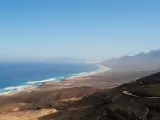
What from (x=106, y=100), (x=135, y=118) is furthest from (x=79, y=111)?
(x=135, y=118)

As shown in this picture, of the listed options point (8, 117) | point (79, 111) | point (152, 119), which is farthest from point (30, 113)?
point (152, 119)

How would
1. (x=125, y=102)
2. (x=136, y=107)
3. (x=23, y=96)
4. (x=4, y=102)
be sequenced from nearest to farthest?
1. (x=136, y=107)
2. (x=125, y=102)
3. (x=4, y=102)
4. (x=23, y=96)

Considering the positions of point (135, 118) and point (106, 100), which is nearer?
point (135, 118)

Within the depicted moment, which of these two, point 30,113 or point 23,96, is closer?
point 30,113

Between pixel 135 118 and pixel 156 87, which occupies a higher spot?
pixel 156 87

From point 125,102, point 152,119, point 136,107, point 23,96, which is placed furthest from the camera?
point 23,96

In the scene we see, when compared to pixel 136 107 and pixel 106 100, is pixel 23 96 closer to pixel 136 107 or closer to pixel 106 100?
pixel 106 100

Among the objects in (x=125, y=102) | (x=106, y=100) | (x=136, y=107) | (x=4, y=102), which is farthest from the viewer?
(x=4, y=102)

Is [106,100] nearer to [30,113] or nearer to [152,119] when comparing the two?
[152,119]

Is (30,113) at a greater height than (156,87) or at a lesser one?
lesser
